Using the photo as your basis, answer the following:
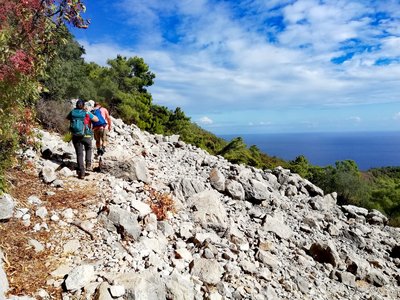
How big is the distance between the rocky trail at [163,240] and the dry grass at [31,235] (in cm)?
2

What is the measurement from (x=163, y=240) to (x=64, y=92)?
37.4 feet

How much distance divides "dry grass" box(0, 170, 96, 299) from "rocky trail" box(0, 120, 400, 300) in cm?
2

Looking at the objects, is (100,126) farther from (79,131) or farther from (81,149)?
(81,149)

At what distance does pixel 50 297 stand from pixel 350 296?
7.95 metres

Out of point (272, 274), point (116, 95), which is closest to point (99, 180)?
point (272, 274)

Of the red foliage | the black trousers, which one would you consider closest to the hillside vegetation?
the red foliage

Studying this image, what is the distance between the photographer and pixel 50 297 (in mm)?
5156

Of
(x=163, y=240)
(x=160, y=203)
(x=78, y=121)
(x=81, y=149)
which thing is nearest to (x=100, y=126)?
(x=78, y=121)

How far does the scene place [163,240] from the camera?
761 cm

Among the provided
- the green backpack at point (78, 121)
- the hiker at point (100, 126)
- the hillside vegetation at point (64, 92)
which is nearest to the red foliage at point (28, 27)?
the hillside vegetation at point (64, 92)

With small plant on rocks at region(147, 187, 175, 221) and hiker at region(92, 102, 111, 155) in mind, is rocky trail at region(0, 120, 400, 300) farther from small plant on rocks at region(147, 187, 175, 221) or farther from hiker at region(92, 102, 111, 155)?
hiker at region(92, 102, 111, 155)

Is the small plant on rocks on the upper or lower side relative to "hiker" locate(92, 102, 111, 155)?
lower

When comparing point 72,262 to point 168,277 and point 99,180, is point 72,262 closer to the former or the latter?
point 168,277

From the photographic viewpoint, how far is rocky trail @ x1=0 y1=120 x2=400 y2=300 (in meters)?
5.70
